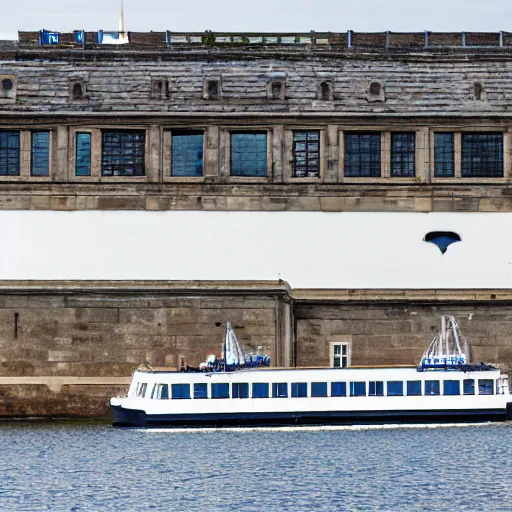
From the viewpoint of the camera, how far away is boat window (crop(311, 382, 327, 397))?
259ft

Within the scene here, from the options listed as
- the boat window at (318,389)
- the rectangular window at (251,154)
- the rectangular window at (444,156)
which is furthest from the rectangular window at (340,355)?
the rectangular window at (444,156)

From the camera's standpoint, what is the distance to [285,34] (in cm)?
8981

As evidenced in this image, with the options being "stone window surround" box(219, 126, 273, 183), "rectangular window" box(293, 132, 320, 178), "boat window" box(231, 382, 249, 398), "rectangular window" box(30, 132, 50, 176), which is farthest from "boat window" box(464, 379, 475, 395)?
"rectangular window" box(30, 132, 50, 176)

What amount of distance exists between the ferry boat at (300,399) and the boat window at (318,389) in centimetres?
3

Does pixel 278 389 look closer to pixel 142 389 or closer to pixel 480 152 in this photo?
pixel 142 389

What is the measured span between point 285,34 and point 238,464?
2411cm

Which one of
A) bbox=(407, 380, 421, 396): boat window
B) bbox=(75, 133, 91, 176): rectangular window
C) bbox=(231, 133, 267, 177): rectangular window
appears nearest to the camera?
bbox=(407, 380, 421, 396): boat window

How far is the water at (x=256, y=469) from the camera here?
63.2 metres

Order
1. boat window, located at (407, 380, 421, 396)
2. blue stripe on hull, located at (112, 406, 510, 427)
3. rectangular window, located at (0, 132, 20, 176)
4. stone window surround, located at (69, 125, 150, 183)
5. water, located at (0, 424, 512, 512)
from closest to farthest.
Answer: water, located at (0, 424, 512, 512) → blue stripe on hull, located at (112, 406, 510, 427) → boat window, located at (407, 380, 421, 396) → stone window surround, located at (69, 125, 150, 183) → rectangular window, located at (0, 132, 20, 176)

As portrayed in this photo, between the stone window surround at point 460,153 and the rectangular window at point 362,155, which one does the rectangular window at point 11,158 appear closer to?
the rectangular window at point 362,155

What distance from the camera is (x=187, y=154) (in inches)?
3344

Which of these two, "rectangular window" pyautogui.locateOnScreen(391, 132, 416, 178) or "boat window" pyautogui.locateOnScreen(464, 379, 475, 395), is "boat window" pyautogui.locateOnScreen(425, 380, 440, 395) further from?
"rectangular window" pyautogui.locateOnScreen(391, 132, 416, 178)

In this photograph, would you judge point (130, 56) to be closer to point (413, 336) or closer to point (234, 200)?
point (234, 200)

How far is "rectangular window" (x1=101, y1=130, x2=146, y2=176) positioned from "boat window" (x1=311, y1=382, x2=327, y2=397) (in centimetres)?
1063
